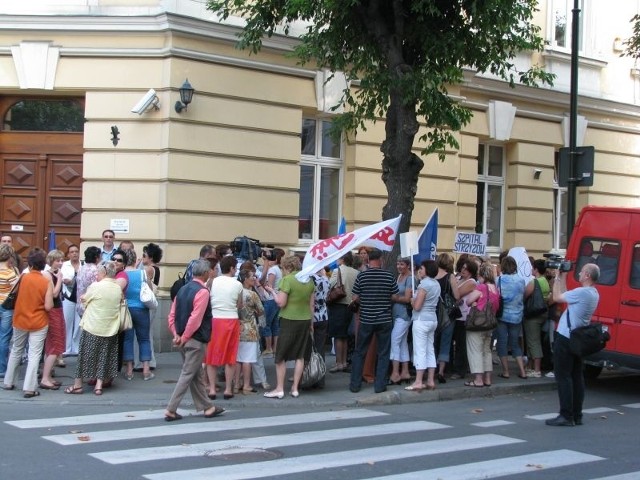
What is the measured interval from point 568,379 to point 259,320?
4434 millimetres

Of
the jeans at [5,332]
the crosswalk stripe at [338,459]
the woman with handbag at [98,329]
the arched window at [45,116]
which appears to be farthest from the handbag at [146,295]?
the crosswalk stripe at [338,459]

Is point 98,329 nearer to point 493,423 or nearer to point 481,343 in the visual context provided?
point 493,423

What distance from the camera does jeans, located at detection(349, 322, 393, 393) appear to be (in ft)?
39.9

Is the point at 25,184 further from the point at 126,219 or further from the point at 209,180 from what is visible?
the point at 209,180

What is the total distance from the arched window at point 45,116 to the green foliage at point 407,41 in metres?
3.15

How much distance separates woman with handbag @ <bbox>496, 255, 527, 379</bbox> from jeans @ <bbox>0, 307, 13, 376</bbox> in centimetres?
698

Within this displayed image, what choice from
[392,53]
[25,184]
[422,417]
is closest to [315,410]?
[422,417]

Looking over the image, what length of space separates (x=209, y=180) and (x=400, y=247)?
12.8ft

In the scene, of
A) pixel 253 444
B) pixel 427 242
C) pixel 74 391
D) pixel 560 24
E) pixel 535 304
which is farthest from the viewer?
pixel 560 24

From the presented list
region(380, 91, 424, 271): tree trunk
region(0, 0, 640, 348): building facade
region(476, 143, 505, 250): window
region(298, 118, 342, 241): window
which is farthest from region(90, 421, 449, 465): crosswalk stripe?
region(476, 143, 505, 250): window

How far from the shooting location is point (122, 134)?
49.9 feet

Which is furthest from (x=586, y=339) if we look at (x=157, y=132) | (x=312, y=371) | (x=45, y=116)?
(x=45, y=116)

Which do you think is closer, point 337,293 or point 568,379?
point 568,379

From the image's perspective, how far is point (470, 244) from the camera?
15.5 metres
